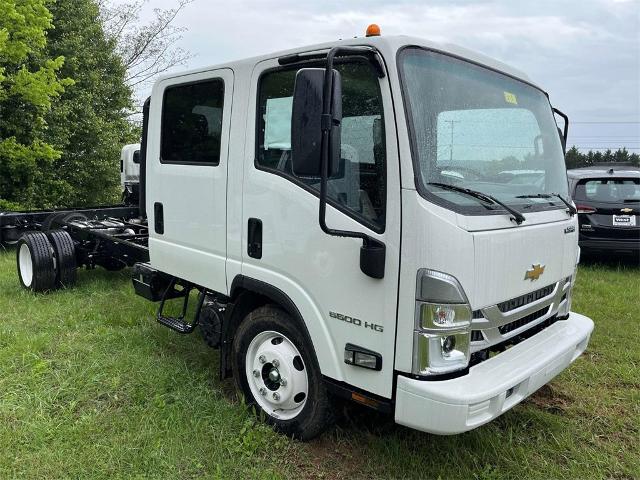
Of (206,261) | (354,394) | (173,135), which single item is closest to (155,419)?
(206,261)

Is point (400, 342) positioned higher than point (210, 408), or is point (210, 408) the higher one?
point (400, 342)

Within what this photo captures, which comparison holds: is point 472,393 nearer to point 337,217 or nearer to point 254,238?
point 337,217

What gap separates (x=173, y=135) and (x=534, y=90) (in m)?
2.59

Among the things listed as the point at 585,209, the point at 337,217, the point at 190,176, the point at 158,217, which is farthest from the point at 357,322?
the point at 585,209

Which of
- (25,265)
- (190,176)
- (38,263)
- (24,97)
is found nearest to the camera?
(190,176)

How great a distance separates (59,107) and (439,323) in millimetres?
14439

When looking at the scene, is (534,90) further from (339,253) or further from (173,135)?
(173,135)

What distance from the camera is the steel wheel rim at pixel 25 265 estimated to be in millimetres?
6551

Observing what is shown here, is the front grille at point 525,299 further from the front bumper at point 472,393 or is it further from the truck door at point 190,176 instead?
the truck door at point 190,176

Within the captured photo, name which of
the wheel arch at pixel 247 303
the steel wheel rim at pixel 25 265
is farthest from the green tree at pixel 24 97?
the wheel arch at pixel 247 303

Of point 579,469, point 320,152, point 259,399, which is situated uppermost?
point 320,152

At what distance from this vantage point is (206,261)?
3.80 m

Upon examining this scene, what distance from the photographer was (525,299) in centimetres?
303

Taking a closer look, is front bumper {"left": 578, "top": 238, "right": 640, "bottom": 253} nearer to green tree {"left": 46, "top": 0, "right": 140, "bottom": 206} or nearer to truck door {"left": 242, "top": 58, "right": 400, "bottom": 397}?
truck door {"left": 242, "top": 58, "right": 400, "bottom": 397}
